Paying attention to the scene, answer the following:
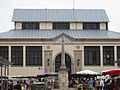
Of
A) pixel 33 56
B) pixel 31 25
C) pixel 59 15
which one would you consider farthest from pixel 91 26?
pixel 33 56

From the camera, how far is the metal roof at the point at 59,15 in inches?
2945

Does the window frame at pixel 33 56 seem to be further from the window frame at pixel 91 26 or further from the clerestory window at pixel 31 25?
the window frame at pixel 91 26

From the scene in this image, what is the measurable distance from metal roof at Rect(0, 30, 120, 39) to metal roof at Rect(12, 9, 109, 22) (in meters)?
2.47

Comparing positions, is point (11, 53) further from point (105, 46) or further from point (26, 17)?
point (105, 46)

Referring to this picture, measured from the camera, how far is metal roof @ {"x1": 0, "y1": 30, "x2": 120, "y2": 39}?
229 ft

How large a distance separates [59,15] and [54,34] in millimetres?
7058

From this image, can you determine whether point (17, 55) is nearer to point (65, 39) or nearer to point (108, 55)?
point (65, 39)

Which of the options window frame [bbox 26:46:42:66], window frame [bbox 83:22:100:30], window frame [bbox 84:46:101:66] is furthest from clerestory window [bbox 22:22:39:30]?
window frame [bbox 84:46:101:66]

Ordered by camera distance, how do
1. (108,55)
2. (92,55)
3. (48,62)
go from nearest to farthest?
(48,62) → (92,55) → (108,55)

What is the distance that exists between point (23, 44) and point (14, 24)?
22.2 feet

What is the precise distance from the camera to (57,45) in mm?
70312

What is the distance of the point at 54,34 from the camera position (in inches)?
2808

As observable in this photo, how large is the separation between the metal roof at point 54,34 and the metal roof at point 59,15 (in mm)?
2468

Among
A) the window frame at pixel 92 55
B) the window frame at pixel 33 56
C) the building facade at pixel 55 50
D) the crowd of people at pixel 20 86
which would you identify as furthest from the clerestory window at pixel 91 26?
the crowd of people at pixel 20 86
